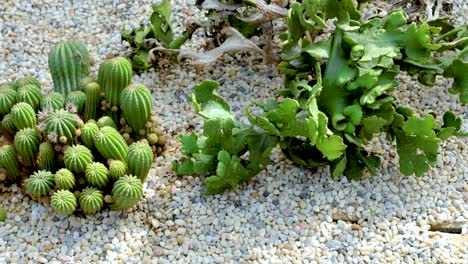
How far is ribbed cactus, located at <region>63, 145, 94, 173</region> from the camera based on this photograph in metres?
3.15

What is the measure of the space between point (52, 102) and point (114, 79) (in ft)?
0.94

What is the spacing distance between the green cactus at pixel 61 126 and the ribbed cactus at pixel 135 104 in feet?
0.76

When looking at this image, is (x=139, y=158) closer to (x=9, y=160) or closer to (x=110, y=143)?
(x=110, y=143)

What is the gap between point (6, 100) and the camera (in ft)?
11.2

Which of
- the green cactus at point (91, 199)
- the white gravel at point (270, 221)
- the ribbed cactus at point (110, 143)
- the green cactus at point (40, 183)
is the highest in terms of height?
the ribbed cactus at point (110, 143)

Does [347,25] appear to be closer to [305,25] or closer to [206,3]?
[305,25]

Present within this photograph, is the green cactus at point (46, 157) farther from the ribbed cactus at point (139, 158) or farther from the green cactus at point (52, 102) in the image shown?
the ribbed cactus at point (139, 158)

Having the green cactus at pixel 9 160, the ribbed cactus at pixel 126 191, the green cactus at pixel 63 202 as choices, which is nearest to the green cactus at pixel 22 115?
the green cactus at pixel 9 160

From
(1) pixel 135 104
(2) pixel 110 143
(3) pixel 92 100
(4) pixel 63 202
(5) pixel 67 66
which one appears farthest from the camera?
(5) pixel 67 66

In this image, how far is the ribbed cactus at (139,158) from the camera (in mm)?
3223

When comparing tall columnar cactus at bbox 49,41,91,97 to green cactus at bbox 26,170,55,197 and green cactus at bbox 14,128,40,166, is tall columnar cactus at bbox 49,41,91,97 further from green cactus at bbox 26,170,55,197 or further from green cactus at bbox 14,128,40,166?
green cactus at bbox 26,170,55,197

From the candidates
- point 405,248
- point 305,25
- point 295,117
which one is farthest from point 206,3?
point 405,248

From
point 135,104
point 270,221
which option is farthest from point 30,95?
point 270,221

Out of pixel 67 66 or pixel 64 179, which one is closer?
pixel 64 179
